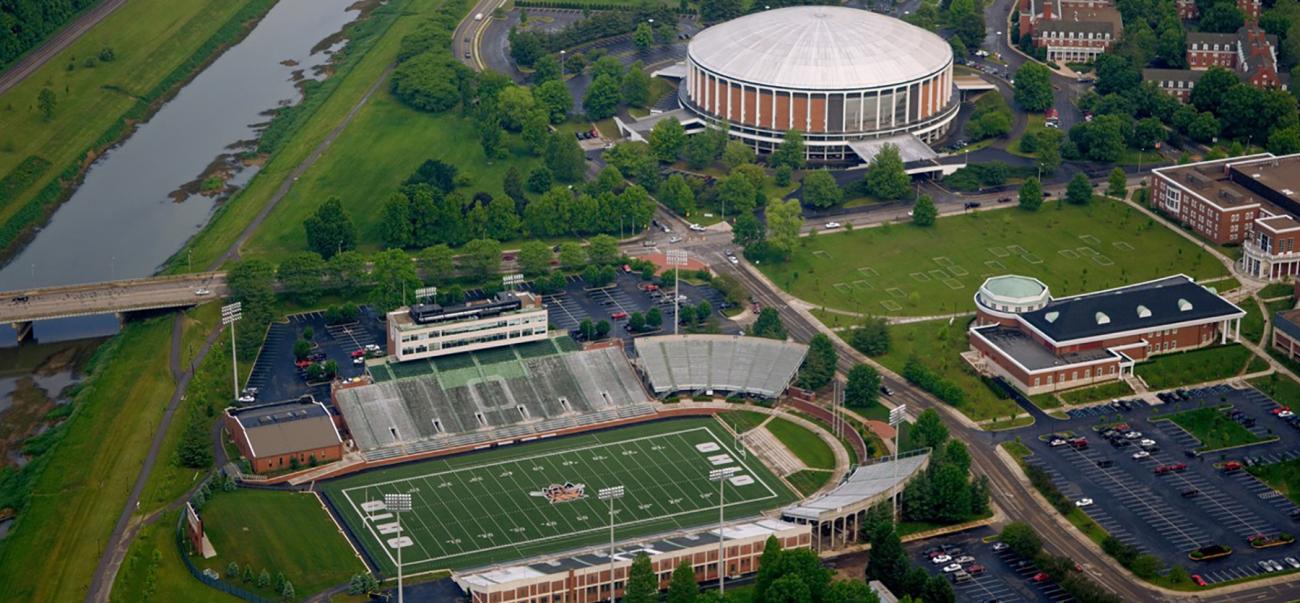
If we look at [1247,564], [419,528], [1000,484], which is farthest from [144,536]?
[1247,564]

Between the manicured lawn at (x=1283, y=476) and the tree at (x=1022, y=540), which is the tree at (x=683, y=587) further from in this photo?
the manicured lawn at (x=1283, y=476)

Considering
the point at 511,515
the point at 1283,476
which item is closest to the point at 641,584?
the point at 511,515

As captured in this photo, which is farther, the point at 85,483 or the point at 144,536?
the point at 85,483

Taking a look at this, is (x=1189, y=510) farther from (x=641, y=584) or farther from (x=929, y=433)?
(x=641, y=584)

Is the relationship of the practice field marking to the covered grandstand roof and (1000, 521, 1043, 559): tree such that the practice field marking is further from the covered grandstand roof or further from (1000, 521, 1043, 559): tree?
(1000, 521, 1043, 559): tree

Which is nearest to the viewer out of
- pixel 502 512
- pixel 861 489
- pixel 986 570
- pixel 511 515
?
pixel 986 570

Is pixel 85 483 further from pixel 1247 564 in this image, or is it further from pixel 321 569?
pixel 1247 564

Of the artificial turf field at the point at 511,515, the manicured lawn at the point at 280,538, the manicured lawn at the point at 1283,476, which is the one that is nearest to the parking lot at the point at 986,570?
the artificial turf field at the point at 511,515
